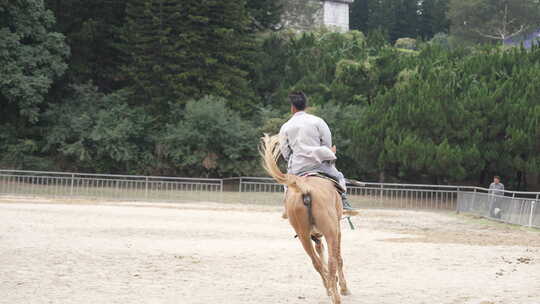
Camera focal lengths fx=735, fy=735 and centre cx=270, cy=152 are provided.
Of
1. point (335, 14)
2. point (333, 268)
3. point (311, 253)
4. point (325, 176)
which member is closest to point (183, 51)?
point (335, 14)

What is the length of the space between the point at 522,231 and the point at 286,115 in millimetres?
23508

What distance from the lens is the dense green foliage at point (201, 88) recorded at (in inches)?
1403

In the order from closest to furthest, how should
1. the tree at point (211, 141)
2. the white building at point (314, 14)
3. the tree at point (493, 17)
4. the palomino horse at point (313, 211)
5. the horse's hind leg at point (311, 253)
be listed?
the palomino horse at point (313, 211) → the horse's hind leg at point (311, 253) → the tree at point (211, 141) → the white building at point (314, 14) → the tree at point (493, 17)

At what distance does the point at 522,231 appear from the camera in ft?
70.8

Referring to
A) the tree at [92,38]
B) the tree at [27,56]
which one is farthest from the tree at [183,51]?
the tree at [27,56]

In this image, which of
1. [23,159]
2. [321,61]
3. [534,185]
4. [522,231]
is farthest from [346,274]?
[321,61]

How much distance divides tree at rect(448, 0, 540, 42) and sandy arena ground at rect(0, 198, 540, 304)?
5582 cm

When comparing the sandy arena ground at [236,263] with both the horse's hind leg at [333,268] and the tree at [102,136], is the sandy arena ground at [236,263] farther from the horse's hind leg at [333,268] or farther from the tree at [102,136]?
the tree at [102,136]

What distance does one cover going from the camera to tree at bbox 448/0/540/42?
7388 centimetres

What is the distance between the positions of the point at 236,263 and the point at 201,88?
3399 centimetres

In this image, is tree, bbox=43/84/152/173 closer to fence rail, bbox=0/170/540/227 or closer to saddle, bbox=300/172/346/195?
fence rail, bbox=0/170/540/227

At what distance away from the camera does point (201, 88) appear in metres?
45.8

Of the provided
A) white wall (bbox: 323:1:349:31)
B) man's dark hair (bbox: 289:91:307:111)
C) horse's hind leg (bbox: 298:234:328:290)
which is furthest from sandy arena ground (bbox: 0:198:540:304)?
white wall (bbox: 323:1:349:31)

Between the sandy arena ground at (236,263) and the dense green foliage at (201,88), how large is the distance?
46.1 ft
